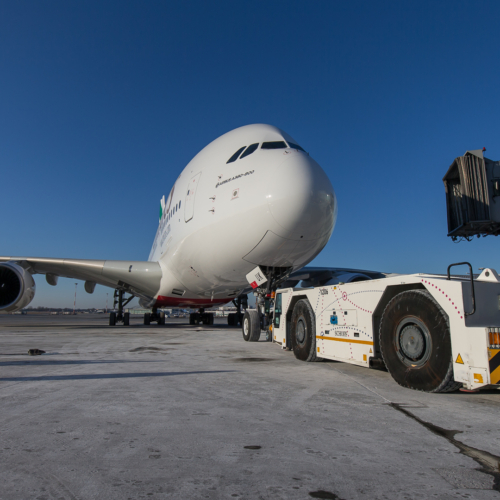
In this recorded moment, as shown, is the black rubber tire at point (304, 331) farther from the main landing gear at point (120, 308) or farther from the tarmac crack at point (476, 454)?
the main landing gear at point (120, 308)

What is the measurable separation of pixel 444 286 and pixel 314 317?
2927 mm

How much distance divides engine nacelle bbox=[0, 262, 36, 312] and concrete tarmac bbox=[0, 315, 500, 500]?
36.6ft

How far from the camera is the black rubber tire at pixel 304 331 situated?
22.0 feet

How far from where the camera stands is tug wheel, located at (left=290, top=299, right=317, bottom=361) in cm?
669

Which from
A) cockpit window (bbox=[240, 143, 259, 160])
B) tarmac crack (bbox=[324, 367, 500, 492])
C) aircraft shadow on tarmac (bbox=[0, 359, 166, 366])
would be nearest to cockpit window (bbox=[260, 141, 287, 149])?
cockpit window (bbox=[240, 143, 259, 160])

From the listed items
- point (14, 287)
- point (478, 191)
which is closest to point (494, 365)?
point (478, 191)

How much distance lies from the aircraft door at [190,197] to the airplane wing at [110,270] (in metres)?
4.05

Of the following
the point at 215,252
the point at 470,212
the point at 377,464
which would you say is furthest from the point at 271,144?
the point at 377,464

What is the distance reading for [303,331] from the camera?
278 inches

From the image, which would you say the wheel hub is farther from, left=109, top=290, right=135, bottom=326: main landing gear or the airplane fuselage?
left=109, top=290, right=135, bottom=326: main landing gear

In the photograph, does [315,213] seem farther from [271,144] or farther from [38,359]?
[38,359]

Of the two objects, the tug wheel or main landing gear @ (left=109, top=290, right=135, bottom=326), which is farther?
main landing gear @ (left=109, top=290, right=135, bottom=326)

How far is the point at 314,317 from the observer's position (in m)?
6.73

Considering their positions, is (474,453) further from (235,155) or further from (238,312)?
(238,312)
